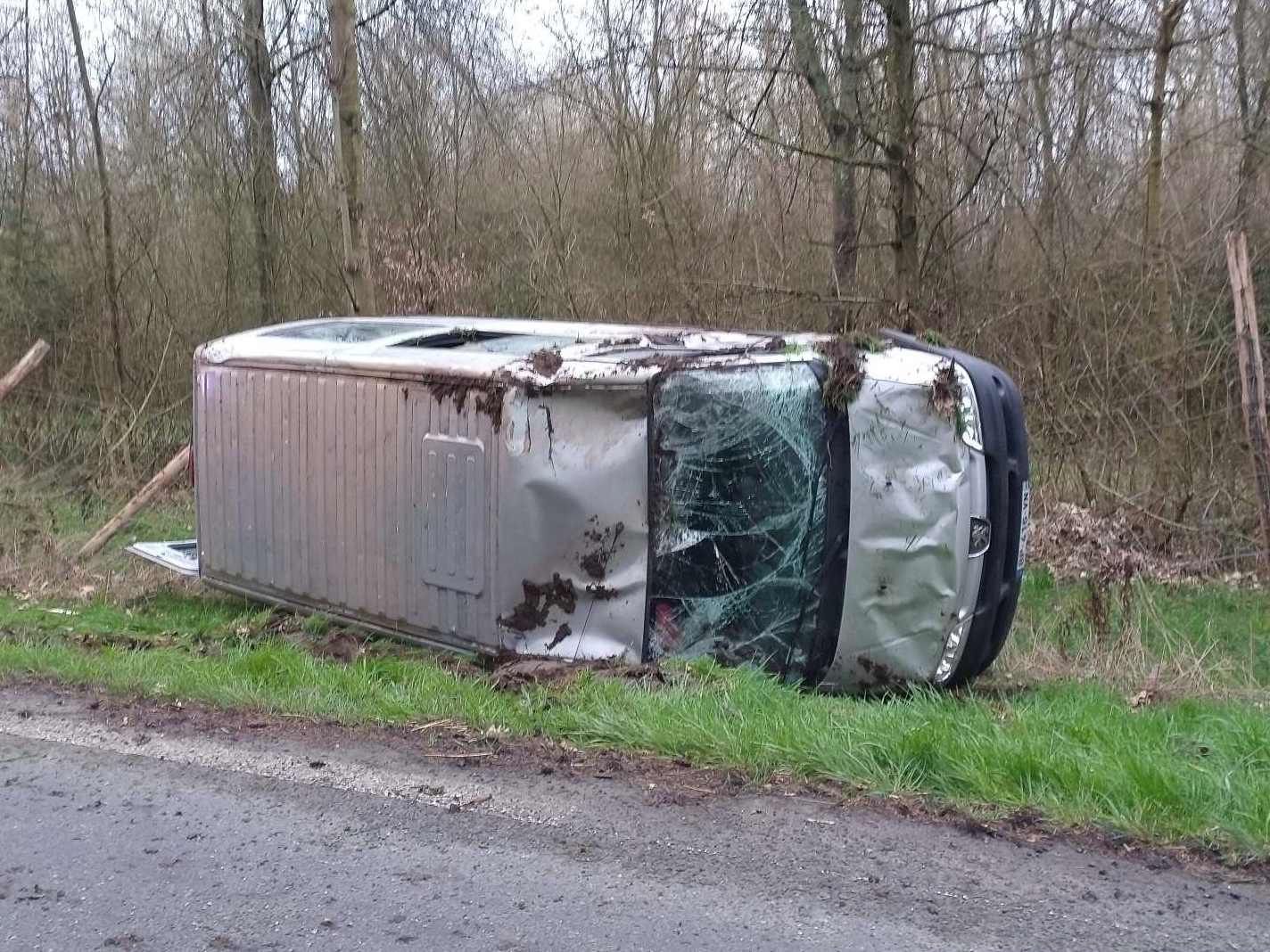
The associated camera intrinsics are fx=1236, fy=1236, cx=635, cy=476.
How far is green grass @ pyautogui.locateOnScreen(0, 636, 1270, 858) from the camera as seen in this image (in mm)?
4094

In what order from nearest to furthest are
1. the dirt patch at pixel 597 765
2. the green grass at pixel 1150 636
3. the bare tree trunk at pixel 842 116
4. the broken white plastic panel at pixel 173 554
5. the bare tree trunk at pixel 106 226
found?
the dirt patch at pixel 597 765 → the green grass at pixel 1150 636 → the broken white plastic panel at pixel 173 554 → the bare tree trunk at pixel 842 116 → the bare tree trunk at pixel 106 226

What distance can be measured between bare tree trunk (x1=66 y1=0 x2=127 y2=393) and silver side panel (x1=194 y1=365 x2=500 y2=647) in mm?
9097

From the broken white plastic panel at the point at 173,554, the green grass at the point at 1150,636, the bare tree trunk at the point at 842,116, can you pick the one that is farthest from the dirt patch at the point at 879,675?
the bare tree trunk at the point at 842,116

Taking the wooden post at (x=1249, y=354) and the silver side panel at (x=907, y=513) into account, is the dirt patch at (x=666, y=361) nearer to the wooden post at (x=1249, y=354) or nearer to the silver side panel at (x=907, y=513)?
the silver side panel at (x=907, y=513)

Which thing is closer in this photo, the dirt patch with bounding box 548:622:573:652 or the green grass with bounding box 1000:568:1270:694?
the dirt patch with bounding box 548:622:573:652

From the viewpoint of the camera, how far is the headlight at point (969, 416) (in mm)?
5727

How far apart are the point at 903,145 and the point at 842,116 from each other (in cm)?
87

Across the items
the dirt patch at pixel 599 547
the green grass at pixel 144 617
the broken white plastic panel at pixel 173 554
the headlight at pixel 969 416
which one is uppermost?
the headlight at pixel 969 416

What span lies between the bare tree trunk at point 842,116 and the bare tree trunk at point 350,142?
4465 millimetres

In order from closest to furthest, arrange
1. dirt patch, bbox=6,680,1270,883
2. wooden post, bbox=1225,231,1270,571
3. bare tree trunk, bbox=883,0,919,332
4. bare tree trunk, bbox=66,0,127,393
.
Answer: dirt patch, bbox=6,680,1270,883 < wooden post, bbox=1225,231,1270,571 < bare tree trunk, bbox=883,0,919,332 < bare tree trunk, bbox=66,0,127,393

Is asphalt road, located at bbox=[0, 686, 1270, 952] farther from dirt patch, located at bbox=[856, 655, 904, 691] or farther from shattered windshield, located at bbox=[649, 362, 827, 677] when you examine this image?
dirt patch, located at bbox=[856, 655, 904, 691]

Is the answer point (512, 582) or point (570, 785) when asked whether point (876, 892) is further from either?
point (512, 582)

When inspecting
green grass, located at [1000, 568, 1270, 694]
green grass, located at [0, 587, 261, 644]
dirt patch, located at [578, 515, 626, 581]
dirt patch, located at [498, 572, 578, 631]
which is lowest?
green grass, located at [1000, 568, 1270, 694]

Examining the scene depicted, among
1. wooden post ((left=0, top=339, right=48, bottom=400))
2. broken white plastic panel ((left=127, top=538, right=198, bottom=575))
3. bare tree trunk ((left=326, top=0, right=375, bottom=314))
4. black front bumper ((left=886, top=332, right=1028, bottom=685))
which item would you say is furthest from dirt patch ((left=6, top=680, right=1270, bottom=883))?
bare tree trunk ((left=326, top=0, right=375, bottom=314))
